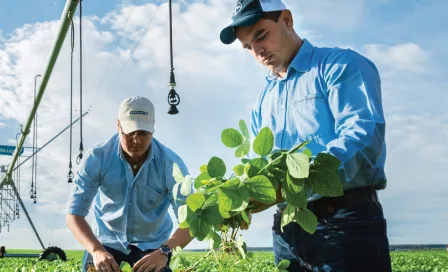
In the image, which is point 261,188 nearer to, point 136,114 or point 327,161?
point 327,161

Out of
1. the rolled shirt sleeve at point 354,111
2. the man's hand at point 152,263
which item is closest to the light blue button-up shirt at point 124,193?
the man's hand at point 152,263

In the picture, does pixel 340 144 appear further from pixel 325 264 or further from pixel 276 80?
pixel 276 80

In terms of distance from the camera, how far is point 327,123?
206cm

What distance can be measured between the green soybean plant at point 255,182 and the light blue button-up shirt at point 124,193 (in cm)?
231

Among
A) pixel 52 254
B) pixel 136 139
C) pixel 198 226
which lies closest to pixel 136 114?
pixel 136 139

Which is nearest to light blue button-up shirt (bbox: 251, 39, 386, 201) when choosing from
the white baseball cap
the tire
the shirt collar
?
the shirt collar

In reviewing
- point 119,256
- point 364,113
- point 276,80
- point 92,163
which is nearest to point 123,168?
point 92,163

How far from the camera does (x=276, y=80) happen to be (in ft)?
7.91

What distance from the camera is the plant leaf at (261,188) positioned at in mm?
1466

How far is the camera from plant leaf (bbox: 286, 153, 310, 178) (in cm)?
141

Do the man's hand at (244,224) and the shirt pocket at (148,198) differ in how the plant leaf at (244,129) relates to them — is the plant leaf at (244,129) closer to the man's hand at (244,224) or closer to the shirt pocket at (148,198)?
the man's hand at (244,224)

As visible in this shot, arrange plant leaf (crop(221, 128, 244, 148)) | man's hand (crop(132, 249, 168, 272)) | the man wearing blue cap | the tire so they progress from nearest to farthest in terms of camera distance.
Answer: plant leaf (crop(221, 128, 244, 148)) → the man wearing blue cap → man's hand (crop(132, 249, 168, 272)) → the tire

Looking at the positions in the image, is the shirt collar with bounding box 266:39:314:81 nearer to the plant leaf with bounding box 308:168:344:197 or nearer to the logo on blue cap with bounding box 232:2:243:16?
the logo on blue cap with bounding box 232:2:243:16

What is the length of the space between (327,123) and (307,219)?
52cm
